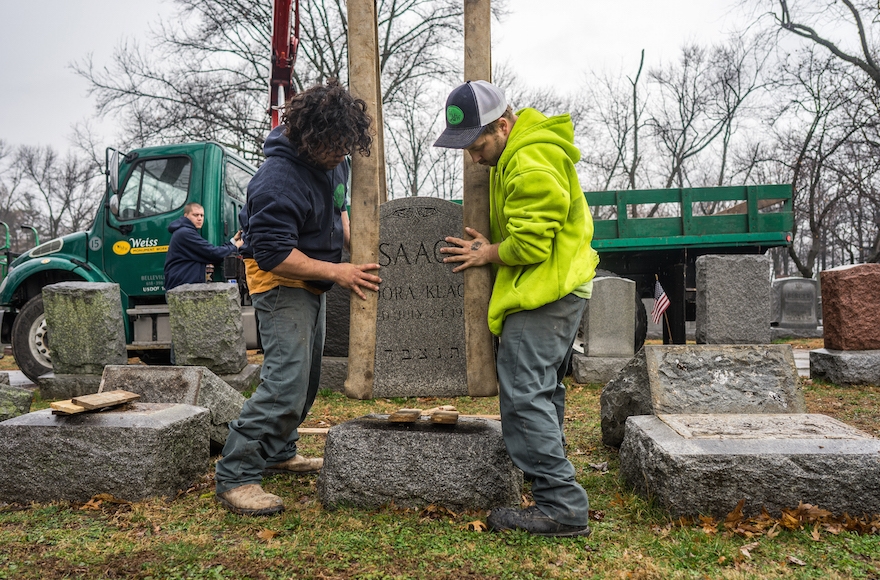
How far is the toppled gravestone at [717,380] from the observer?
3537 millimetres

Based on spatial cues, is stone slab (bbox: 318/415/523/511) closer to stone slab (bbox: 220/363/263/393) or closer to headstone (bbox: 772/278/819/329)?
stone slab (bbox: 220/363/263/393)

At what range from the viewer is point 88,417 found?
315 cm

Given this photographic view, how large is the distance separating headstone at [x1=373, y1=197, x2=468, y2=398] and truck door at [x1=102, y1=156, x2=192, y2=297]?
4578 millimetres

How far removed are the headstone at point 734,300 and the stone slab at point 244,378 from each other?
4987mm

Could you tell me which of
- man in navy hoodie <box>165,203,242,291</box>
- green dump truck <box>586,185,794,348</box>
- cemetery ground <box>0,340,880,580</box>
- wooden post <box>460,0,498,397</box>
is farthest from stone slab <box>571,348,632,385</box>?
man in navy hoodie <box>165,203,242,291</box>

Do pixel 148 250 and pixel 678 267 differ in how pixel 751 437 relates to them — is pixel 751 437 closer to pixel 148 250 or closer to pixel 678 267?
pixel 678 267

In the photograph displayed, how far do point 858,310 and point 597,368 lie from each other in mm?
2735

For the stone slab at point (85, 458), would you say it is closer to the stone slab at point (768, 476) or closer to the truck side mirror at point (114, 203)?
the stone slab at point (768, 476)

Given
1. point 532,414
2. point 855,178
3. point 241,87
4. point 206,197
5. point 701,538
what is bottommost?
point 701,538

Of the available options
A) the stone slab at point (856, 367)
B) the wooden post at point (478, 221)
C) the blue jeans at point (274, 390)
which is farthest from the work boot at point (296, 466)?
the stone slab at point (856, 367)

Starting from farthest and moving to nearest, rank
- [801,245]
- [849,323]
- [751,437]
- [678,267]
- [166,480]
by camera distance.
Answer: [801,245]
[678,267]
[849,323]
[166,480]
[751,437]

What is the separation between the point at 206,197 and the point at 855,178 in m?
17.6

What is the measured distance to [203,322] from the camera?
6117mm

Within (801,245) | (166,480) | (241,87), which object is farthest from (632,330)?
(801,245)
